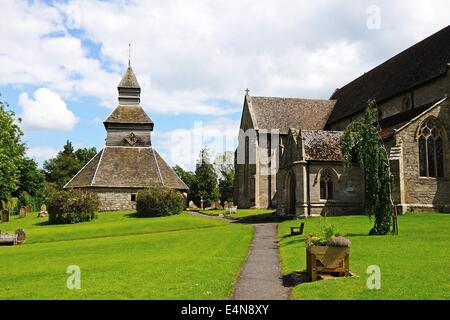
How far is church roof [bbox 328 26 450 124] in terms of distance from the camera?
34.7 metres

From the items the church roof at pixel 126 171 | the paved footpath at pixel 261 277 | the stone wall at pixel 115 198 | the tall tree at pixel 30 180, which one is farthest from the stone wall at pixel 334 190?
the tall tree at pixel 30 180

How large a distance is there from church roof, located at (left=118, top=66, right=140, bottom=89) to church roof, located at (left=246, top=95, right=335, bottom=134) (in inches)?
678

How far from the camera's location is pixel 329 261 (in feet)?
39.2

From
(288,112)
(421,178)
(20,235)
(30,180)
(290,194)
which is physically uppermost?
(288,112)

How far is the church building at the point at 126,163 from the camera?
51.0 metres

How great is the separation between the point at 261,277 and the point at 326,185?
912 inches

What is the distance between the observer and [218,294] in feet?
33.7

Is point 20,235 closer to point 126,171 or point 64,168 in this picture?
point 126,171

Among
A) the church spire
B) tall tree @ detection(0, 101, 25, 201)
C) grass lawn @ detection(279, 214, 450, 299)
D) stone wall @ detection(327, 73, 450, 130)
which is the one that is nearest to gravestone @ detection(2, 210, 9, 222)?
tall tree @ detection(0, 101, 25, 201)

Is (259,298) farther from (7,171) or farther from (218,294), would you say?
(7,171)

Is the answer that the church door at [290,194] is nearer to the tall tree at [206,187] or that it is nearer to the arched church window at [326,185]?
the arched church window at [326,185]

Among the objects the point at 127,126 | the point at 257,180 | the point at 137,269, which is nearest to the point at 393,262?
the point at 137,269

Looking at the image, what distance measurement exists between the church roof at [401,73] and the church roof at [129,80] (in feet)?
93.6
